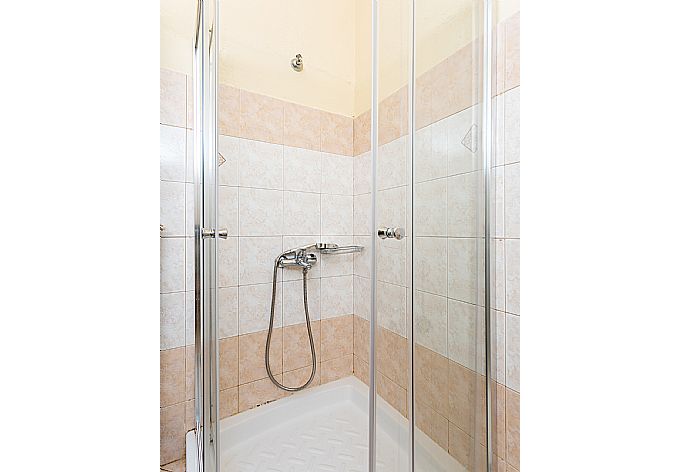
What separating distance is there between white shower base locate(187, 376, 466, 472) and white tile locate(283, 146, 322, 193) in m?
0.89

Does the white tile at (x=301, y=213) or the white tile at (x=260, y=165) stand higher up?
the white tile at (x=260, y=165)

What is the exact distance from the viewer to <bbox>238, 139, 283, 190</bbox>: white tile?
146cm

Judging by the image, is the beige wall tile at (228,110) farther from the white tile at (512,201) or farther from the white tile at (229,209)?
the white tile at (512,201)

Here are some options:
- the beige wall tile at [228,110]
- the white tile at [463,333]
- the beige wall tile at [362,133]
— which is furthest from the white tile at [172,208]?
the white tile at [463,333]

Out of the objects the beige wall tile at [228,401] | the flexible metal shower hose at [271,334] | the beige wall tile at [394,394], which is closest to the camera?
the beige wall tile at [394,394]

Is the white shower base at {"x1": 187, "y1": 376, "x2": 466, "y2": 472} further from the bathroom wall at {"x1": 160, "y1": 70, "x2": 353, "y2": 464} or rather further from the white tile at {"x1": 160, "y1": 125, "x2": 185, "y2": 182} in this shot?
the white tile at {"x1": 160, "y1": 125, "x2": 185, "y2": 182}

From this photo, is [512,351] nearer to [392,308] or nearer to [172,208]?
[392,308]

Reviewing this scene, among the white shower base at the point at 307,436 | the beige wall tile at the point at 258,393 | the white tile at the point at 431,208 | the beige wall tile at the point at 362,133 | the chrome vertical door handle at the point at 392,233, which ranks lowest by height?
the white shower base at the point at 307,436

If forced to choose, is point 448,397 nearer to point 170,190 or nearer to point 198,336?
point 198,336

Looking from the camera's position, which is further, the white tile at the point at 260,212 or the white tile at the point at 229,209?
the white tile at the point at 260,212

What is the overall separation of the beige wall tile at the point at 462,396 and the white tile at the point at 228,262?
0.79 metres

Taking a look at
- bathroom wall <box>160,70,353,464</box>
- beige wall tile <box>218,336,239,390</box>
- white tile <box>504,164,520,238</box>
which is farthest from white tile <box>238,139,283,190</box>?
white tile <box>504,164,520,238</box>

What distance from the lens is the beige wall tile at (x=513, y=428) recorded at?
2.86 feet
